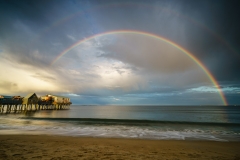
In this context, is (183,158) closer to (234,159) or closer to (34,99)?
(234,159)

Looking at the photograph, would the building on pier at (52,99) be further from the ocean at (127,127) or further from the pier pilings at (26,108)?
the ocean at (127,127)

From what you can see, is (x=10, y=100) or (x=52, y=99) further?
(x=52, y=99)

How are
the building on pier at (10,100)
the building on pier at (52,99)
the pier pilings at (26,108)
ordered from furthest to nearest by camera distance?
the building on pier at (52,99) < the pier pilings at (26,108) < the building on pier at (10,100)

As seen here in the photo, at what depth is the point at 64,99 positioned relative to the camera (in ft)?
359

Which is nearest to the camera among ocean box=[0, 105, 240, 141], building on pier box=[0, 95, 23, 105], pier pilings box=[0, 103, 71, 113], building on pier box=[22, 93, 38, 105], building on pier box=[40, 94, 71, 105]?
ocean box=[0, 105, 240, 141]

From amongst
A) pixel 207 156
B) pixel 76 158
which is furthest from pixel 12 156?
pixel 207 156

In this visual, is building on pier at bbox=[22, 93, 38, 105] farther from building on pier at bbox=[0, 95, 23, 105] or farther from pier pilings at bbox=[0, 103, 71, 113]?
pier pilings at bbox=[0, 103, 71, 113]

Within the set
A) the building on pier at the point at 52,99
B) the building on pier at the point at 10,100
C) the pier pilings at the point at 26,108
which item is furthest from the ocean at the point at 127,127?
the building on pier at the point at 52,99

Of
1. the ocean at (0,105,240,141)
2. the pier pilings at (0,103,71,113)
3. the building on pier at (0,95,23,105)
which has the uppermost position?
the building on pier at (0,95,23,105)

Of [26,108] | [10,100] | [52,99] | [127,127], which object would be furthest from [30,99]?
[127,127]

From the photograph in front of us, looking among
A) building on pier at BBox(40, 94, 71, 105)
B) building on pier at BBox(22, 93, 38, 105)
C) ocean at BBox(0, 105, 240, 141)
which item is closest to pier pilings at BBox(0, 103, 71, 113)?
building on pier at BBox(22, 93, 38, 105)

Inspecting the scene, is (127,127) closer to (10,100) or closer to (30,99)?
(10,100)

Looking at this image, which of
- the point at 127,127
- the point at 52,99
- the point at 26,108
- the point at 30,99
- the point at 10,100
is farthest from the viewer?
the point at 26,108

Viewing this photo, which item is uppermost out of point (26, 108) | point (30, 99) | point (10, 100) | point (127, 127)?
point (30, 99)
